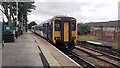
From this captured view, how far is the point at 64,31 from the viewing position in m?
21.0

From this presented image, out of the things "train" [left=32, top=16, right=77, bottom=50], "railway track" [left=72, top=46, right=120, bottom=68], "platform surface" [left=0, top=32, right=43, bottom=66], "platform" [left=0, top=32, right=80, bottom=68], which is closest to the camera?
"platform" [left=0, top=32, right=80, bottom=68]

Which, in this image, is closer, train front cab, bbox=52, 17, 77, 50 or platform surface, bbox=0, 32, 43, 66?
platform surface, bbox=0, 32, 43, 66

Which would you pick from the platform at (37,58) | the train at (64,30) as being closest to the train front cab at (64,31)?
the train at (64,30)

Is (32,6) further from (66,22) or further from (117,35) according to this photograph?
(66,22)

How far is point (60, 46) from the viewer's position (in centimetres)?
2186

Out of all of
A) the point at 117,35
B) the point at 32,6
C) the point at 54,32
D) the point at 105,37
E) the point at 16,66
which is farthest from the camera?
the point at 32,6

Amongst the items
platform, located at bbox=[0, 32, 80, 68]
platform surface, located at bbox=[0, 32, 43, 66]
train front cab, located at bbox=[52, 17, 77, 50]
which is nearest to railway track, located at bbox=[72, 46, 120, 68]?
train front cab, located at bbox=[52, 17, 77, 50]

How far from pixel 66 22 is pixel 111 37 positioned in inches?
833

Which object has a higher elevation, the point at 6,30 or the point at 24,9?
the point at 24,9

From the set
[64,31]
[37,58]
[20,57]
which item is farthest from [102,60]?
[20,57]

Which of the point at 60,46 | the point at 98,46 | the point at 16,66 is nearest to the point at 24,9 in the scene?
the point at 98,46

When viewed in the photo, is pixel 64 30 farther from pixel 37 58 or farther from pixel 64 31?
pixel 37 58

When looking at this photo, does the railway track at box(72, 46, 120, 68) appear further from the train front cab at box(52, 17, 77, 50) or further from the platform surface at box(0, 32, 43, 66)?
the platform surface at box(0, 32, 43, 66)

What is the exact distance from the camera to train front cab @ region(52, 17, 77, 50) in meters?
21.0
